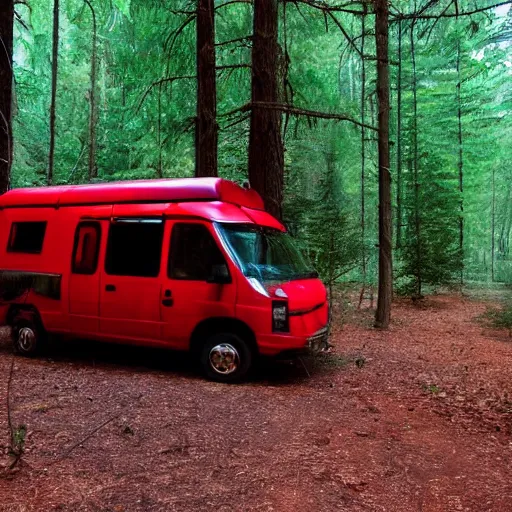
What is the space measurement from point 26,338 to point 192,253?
3339mm

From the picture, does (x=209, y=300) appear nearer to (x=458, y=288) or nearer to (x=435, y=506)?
(x=435, y=506)

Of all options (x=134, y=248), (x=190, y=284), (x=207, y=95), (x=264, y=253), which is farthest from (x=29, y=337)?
(x=207, y=95)

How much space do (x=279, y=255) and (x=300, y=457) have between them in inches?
141

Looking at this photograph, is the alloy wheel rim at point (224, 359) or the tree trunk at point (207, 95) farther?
the tree trunk at point (207, 95)

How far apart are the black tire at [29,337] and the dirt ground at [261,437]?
265 mm

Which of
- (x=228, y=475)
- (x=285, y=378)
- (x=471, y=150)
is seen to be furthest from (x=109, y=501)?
(x=471, y=150)

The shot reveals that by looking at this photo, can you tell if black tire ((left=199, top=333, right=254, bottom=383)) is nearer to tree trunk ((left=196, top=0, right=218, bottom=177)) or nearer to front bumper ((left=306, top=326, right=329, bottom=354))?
front bumper ((left=306, top=326, right=329, bottom=354))

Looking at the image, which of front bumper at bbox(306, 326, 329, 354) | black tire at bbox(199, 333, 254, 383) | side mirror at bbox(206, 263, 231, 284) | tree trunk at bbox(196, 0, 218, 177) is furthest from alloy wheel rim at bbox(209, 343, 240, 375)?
tree trunk at bbox(196, 0, 218, 177)

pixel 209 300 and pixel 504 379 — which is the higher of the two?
pixel 209 300

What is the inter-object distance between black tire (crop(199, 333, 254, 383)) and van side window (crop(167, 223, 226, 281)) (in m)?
0.88

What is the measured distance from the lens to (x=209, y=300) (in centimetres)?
613

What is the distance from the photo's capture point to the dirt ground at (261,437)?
297cm

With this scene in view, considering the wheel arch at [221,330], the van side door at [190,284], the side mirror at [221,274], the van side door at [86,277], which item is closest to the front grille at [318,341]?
the wheel arch at [221,330]

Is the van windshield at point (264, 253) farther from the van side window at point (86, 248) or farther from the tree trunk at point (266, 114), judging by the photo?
the van side window at point (86, 248)
